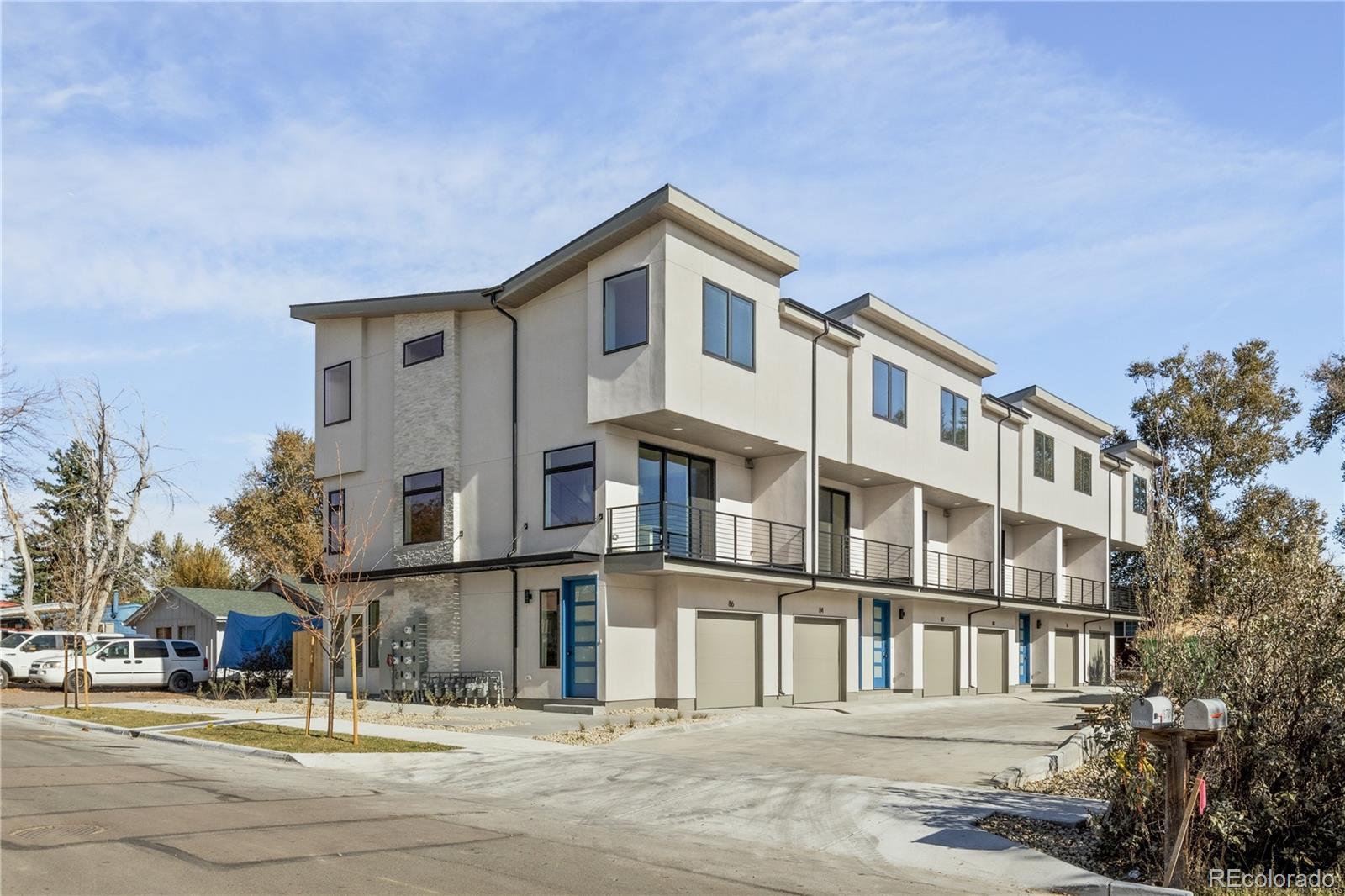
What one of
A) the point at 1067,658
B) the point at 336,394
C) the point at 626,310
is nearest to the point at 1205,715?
the point at 626,310

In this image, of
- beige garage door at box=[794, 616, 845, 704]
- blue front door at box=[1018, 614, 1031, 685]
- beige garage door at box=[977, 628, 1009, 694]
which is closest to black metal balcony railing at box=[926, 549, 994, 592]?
beige garage door at box=[977, 628, 1009, 694]

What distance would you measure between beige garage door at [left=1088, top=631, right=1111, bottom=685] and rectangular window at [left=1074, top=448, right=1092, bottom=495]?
249 inches

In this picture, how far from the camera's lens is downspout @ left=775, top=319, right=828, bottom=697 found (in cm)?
2836

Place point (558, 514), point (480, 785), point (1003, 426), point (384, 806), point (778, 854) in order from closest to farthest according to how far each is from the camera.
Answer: point (778, 854)
point (384, 806)
point (480, 785)
point (558, 514)
point (1003, 426)

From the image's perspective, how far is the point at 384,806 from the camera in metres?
12.6

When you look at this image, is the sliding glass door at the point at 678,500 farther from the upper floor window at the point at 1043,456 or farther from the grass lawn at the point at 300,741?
the upper floor window at the point at 1043,456

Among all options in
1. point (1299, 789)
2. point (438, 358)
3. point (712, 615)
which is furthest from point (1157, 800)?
point (438, 358)

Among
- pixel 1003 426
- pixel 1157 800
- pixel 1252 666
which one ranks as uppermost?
pixel 1003 426

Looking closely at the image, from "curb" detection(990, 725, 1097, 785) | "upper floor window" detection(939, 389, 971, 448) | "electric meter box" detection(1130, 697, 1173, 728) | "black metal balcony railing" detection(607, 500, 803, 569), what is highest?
"upper floor window" detection(939, 389, 971, 448)

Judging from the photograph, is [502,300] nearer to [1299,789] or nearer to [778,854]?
[778,854]

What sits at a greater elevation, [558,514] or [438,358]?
[438,358]

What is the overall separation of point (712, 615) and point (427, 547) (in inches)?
312

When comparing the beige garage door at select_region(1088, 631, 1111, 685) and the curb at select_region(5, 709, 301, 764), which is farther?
the beige garage door at select_region(1088, 631, 1111, 685)

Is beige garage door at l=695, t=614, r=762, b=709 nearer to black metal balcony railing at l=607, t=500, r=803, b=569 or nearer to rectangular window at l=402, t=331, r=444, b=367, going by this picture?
black metal balcony railing at l=607, t=500, r=803, b=569
